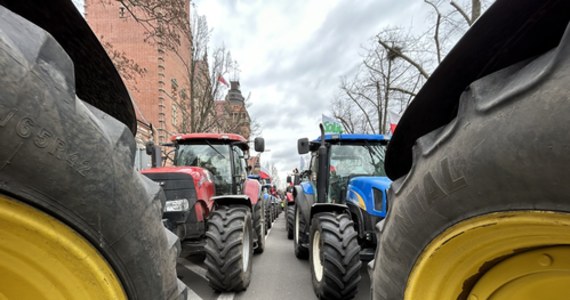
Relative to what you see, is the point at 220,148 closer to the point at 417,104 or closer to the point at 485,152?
the point at 417,104

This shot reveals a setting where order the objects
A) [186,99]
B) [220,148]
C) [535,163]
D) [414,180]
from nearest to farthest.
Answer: [535,163] < [414,180] < [220,148] < [186,99]

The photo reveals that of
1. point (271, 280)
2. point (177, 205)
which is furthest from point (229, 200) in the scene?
point (271, 280)

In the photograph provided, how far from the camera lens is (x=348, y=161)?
4.91 metres

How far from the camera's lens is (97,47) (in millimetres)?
1116

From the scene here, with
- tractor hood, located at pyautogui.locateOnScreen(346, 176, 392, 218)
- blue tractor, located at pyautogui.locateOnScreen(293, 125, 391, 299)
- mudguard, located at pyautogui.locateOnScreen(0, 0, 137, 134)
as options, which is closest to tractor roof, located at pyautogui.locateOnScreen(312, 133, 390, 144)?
blue tractor, located at pyautogui.locateOnScreen(293, 125, 391, 299)

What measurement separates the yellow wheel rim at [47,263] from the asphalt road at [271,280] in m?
3.41

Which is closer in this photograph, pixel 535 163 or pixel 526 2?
pixel 535 163

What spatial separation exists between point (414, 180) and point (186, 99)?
16846 millimetres

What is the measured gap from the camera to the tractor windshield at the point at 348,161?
4.86m

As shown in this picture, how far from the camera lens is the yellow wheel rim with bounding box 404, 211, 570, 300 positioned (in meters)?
0.73

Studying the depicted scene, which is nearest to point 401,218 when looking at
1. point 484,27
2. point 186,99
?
point 484,27

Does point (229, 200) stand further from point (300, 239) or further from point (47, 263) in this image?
point (47, 263)

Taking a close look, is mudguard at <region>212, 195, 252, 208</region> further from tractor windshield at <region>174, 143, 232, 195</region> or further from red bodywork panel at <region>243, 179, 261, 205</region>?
red bodywork panel at <region>243, 179, 261, 205</region>

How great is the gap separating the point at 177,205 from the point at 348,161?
263 centimetres
